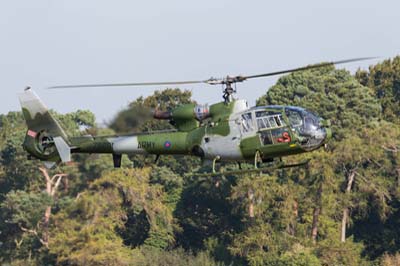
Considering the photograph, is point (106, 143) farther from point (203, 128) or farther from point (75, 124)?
point (75, 124)

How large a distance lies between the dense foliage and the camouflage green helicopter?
42908 mm

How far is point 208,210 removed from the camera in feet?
328

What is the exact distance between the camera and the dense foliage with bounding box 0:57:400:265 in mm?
88688

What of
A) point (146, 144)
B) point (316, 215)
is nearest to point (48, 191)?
point (316, 215)

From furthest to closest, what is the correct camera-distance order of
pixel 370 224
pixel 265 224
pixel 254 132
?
pixel 370 224, pixel 265 224, pixel 254 132

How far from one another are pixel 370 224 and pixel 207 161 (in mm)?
56720

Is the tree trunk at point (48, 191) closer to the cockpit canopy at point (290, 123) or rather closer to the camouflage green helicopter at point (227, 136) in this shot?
the camouflage green helicopter at point (227, 136)

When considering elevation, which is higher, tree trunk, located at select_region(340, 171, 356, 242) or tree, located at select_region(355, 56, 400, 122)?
tree, located at select_region(355, 56, 400, 122)

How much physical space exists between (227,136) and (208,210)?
→ 5853cm

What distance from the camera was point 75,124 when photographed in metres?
98.6

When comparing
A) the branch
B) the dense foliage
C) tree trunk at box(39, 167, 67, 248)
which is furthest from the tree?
the branch

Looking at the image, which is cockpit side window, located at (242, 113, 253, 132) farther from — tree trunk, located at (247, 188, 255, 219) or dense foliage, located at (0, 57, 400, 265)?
tree trunk, located at (247, 188, 255, 219)

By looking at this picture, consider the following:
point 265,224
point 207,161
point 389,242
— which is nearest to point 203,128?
point 207,161

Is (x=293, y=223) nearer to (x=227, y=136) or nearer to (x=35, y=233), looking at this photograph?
(x=35, y=233)
